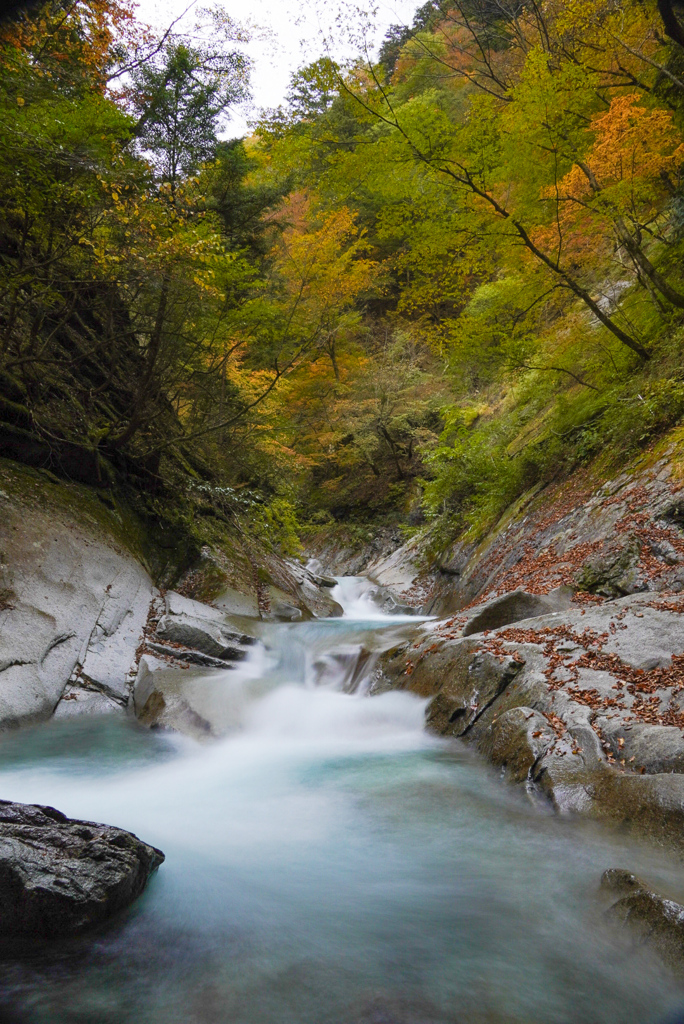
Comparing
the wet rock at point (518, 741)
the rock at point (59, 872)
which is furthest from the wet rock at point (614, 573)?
the rock at point (59, 872)

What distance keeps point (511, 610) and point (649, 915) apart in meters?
4.22

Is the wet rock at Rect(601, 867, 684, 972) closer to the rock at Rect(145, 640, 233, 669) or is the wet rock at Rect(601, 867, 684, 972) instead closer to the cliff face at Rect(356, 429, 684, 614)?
the cliff face at Rect(356, 429, 684, 614)

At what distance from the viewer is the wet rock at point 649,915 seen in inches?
94.1

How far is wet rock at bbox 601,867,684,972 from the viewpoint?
2.39 metres

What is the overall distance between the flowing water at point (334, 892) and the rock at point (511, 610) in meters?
1.39

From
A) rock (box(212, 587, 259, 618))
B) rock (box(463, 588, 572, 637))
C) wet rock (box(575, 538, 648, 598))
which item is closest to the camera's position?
wet rock (box(575, 538, 648, 598))

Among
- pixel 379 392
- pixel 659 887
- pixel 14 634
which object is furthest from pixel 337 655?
pixel 379 392

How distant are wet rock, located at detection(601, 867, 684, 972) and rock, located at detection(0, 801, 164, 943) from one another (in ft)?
7.99

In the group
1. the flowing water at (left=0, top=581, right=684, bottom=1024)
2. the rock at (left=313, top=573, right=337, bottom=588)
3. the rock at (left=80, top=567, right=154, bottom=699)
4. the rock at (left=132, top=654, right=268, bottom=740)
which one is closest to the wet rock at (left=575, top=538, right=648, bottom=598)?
the flowing water at (left=0, top=581, right=684, bottom=1024)

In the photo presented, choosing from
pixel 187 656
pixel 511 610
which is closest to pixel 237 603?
pixel 187 656

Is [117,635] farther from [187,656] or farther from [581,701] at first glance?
[581,701]

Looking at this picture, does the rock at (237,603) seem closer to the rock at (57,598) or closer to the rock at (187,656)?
the rock at (57,598)

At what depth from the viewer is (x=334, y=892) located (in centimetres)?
326

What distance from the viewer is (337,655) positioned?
25.2 ft
